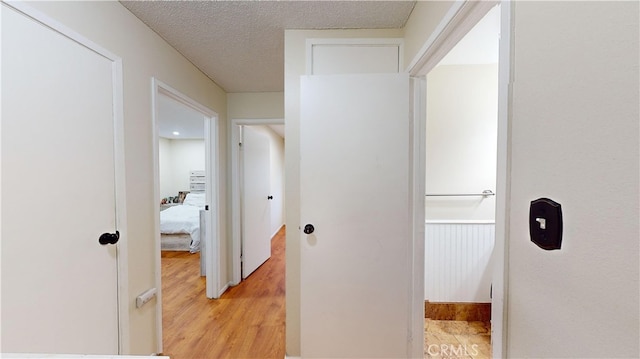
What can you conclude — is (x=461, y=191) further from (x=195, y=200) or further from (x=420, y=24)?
(x=195, y=200)

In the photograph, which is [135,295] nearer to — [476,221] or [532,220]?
[532,220]

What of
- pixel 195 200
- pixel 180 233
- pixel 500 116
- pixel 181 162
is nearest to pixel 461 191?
pixel 500 116

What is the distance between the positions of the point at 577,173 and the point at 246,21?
5.52 feet

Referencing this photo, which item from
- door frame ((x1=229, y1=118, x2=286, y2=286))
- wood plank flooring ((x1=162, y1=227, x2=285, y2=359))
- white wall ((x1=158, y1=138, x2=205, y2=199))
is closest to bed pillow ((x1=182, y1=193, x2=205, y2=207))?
white wall ((x1=158, y1=138, x2=205, y2=199))

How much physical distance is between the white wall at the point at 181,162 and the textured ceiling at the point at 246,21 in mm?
4877

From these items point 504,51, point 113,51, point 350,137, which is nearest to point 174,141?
point 113,51

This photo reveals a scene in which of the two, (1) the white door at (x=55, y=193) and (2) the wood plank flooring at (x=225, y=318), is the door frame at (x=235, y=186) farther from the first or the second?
(1) the white door at (x=55, y=193)

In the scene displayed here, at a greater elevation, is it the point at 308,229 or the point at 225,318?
the point at 308,229

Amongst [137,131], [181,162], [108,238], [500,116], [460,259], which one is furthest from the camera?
[181,162]

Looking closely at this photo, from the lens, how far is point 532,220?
1.86 ft

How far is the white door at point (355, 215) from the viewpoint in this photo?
1383 millimetres

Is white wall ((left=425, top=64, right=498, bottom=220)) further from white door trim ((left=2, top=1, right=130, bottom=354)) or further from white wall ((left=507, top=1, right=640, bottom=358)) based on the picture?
white door trim ((left=2, top=1, right=130, bottom=354))

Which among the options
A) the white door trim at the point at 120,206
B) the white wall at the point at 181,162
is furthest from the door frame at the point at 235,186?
the white wall at the point at 181,162

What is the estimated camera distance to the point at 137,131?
1.40 metres
